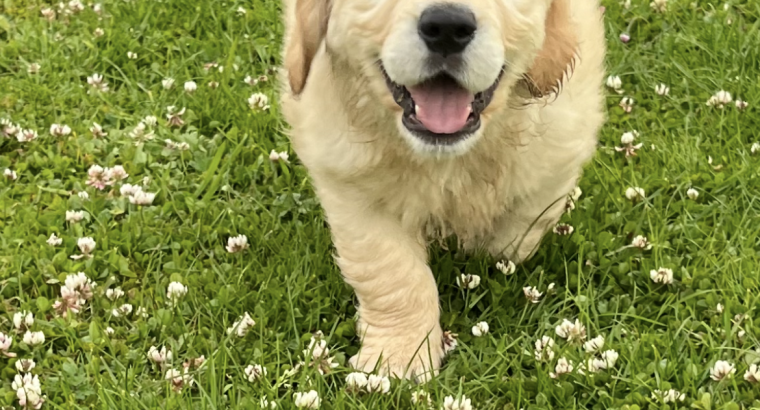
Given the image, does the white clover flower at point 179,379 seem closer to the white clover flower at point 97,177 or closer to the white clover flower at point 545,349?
the white clover flower at point 545,349

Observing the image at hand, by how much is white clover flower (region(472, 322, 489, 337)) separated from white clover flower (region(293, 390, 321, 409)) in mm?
557

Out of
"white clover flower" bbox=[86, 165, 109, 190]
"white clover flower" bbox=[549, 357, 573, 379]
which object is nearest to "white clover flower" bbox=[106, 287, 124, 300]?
"white clover flower" bbox=[86, 165, 109, 190]

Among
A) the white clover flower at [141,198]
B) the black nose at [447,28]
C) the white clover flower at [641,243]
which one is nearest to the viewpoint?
the black nose at [447,28]

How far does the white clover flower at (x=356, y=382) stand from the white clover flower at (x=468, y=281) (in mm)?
547

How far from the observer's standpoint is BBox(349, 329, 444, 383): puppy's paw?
8.27 ft

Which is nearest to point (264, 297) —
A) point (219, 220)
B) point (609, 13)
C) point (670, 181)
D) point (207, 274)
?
point (207, 274)

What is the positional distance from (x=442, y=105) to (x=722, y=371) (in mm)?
1000

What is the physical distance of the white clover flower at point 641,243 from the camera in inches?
113

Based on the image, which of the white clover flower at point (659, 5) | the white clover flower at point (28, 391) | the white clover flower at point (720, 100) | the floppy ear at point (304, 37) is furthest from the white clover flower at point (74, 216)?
the white clover flower at point (659, 5)

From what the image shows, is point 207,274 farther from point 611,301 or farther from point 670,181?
point 670,181

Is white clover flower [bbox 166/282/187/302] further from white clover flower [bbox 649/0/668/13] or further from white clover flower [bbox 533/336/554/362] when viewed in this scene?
white clover flower [bbox 649/0/668/13]

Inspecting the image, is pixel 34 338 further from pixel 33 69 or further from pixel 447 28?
pixel 33 69

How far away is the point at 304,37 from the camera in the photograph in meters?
2.62

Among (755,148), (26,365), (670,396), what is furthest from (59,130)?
(755,148)
